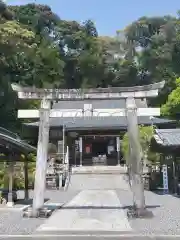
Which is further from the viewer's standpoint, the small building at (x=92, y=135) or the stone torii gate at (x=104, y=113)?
the small building at (x=92, y=135)

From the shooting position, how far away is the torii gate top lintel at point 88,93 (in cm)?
1395

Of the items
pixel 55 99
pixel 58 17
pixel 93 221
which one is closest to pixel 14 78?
pixel 58 17

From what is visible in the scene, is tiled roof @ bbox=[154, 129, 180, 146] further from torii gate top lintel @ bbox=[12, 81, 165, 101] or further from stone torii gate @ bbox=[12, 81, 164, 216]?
torii gate top lintel @ bbox=[12, 81, 165, 101]

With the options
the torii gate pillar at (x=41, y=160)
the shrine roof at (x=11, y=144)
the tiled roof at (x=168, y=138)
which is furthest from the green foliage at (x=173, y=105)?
the torii gate pillar at (x=41, y=160)

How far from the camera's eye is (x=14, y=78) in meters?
50.4

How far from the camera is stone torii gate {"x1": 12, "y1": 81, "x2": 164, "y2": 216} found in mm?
13570

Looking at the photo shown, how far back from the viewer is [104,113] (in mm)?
14453

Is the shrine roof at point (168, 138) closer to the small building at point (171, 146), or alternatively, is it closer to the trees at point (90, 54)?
the small building at point (171, 146)

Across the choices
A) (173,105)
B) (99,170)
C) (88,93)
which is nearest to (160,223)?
(88,93)

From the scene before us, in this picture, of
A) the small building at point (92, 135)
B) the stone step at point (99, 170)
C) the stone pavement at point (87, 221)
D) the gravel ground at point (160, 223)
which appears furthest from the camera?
the small building at point (92, 135)

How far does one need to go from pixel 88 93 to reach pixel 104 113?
3.26 ft

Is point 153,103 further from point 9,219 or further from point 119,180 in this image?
point 9,219

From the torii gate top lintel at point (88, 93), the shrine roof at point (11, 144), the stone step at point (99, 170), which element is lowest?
the stone step at point (99, 170)

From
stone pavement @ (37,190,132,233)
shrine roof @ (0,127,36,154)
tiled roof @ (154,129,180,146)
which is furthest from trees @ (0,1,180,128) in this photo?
stone pavement @ (37,190,132,233)
